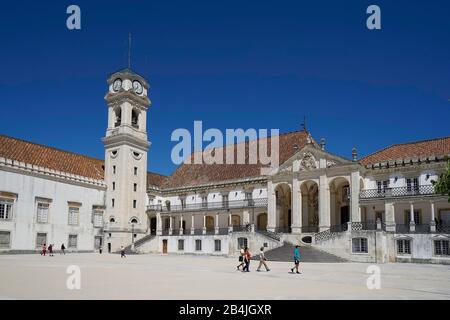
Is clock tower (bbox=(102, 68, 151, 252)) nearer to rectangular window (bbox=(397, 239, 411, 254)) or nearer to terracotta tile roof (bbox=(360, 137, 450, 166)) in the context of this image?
terracotta tile roof (bbox=(360, 137, 450, 166))

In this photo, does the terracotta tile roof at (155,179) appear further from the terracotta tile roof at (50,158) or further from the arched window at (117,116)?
the arched window at (117,116)

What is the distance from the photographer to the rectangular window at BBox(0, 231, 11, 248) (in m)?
37.4

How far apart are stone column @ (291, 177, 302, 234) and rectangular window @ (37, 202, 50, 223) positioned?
23.8 metres

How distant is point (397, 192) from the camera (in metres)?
33.3

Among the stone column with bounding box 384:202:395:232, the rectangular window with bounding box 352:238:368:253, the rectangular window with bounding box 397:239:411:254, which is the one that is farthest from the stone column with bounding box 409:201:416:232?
the rectangular window with bounding box 352:238:368:253

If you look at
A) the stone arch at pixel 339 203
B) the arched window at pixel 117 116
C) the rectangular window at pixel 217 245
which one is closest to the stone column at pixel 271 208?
the stone arch at pixel 339 203

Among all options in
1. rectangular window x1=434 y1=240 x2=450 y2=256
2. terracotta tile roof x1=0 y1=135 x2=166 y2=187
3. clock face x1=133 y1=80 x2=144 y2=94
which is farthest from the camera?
clock face x1=133 y1=80 x2=144 y2=94

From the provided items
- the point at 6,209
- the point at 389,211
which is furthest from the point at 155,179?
the point at 389,211

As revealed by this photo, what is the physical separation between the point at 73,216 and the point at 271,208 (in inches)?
824

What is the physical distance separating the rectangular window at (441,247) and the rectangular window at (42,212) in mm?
34148

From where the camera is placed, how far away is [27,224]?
39.6 metres

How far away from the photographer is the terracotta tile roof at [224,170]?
1734 inches

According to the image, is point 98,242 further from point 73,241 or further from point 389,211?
point 389,211

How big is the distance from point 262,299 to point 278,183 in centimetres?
2850
